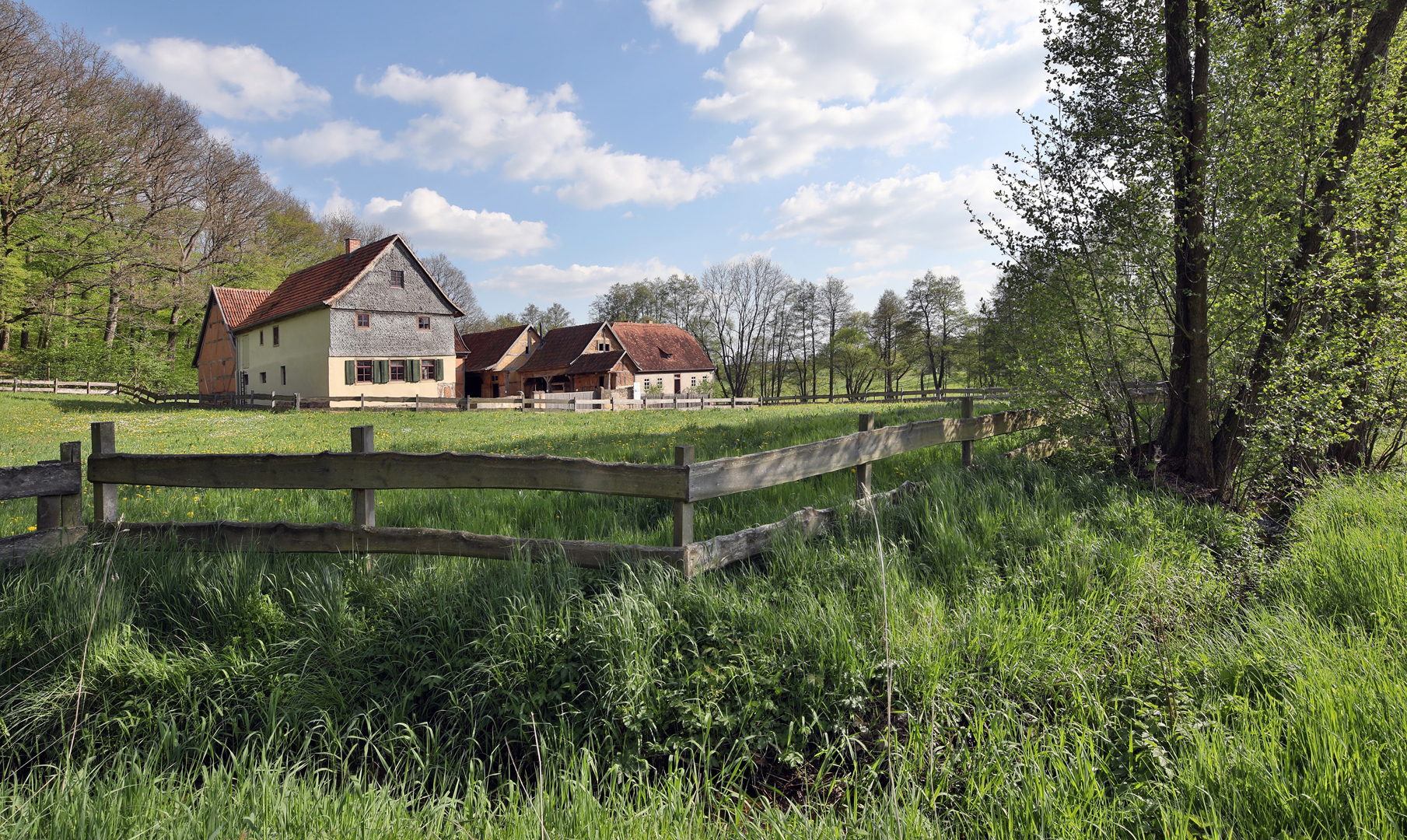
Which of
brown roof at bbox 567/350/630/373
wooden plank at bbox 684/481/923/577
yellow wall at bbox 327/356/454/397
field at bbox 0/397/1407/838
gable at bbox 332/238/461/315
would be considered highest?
gable at bbox 332/238/461/315

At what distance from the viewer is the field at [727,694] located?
2.31 metres

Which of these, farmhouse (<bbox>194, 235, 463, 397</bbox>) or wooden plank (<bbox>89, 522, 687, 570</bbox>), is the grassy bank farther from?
farmhouse (<bbox>194, 235, 463, 397</bbox>)

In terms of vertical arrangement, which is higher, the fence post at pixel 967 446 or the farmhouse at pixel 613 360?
the farmhouse at pixel 613 360

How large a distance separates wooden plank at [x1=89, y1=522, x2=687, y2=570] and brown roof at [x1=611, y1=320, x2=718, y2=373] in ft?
145

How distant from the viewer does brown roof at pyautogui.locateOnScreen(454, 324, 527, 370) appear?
1962 inches

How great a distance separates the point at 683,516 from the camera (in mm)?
3932

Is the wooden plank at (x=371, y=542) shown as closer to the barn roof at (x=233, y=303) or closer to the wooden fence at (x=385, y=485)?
the wooden fence at (x=385, y=485)

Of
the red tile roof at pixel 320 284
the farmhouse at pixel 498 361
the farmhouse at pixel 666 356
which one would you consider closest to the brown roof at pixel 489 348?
the farmhouse at pixel 498 361

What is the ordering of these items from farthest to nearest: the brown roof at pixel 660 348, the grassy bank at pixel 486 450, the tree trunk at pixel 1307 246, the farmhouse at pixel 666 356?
the brown roof at pixel 660 348
the farmhouse at pixel 666 356
the tree trunk at pixel 1307 246
the grassy bank at pixel 486 450

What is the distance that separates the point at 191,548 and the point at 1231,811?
19.3 ft

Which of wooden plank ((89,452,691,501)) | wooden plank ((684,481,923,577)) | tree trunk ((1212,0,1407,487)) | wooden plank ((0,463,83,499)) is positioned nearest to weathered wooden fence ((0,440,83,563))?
wooden plank ((0,463,83,499))

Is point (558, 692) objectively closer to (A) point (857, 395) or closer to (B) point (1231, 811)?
(B) point (1231, 811)

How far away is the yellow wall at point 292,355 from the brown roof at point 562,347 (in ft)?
55.7

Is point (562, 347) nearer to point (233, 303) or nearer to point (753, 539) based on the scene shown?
point (233, 303)
